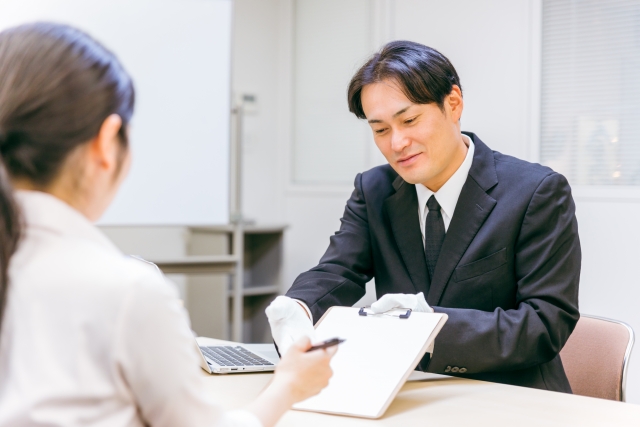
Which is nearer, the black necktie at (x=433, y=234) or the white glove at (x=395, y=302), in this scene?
the white glove at (x=395, y=302)

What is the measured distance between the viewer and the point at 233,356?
1.46 metres

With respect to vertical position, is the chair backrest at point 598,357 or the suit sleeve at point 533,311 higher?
the suit sleeve at point 533,311

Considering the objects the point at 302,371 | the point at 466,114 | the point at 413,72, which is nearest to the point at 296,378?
the point at 302,371

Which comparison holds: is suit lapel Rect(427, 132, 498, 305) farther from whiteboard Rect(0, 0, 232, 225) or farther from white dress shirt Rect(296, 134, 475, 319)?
whiteboard Rect(0, 0, 232, 225)

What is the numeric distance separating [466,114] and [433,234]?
72.6 inches

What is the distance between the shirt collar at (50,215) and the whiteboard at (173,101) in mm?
2388

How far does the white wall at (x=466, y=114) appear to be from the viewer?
9.29 feet

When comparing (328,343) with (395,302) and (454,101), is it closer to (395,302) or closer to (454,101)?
(395,302)

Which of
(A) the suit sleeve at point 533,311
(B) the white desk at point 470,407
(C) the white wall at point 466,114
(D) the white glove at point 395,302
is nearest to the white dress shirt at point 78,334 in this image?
(B) the white desk at point 470,407

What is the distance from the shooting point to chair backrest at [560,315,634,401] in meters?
1.46

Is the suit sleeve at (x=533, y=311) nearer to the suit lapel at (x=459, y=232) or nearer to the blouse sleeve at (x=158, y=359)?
the suit lapel at (x=459, y=232)

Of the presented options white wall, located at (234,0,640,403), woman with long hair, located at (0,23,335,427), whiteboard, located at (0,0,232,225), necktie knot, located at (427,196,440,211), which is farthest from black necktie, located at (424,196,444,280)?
whiteboard, located at (0,0,232,225)

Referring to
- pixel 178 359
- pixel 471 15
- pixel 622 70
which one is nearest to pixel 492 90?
pixel 471 15

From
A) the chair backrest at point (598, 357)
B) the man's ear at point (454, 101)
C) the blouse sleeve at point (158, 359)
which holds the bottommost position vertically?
the chair backrest at point (598, 357)
